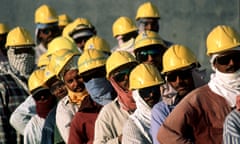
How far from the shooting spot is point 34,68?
19500 mm

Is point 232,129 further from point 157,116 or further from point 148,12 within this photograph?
point 148,12

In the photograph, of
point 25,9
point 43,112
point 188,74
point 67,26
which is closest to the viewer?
point 188,74

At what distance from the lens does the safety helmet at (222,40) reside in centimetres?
1305

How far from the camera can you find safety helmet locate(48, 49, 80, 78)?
52.9ft

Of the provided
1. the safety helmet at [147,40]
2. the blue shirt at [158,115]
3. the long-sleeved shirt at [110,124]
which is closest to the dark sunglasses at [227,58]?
the blue shirt at [158,115]

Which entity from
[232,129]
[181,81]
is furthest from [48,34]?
[232,129]

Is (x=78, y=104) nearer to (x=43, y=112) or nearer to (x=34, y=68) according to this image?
(x=43, y=112)

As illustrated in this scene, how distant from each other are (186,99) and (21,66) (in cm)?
662

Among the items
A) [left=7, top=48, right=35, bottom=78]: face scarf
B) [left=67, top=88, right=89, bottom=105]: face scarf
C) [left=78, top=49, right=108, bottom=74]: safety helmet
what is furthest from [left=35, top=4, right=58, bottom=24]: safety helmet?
[left=67, top=88, right=89, bottom=105]: face scarf

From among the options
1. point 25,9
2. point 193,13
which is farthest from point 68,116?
point 25,9

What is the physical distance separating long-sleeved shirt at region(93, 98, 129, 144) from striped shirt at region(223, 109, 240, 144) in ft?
7.08

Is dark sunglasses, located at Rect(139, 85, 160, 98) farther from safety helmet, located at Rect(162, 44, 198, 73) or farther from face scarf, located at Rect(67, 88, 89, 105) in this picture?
face scarf, located at Rect(67, 88, 89, 105)

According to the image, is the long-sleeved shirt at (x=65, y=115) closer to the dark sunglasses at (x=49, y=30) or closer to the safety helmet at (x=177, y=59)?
the safety helmet at (x=177, y=59)

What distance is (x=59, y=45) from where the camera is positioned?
18594mm
